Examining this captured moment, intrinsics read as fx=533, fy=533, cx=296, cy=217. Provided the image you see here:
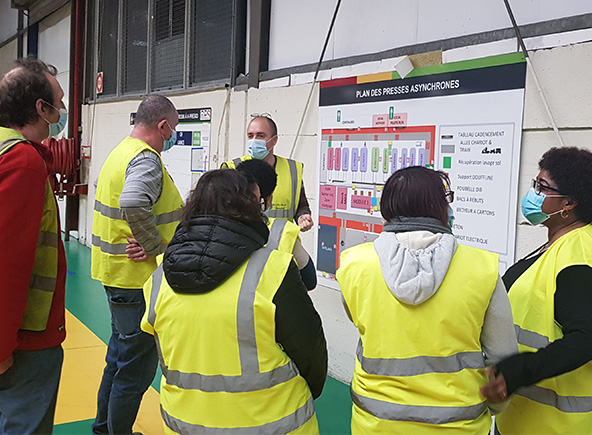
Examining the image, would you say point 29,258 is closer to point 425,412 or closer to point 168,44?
point 425,412

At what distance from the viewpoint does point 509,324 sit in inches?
53.6

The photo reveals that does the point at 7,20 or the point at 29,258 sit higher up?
the point at 7,20

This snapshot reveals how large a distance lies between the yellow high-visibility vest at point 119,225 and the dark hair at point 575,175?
1.60 meters

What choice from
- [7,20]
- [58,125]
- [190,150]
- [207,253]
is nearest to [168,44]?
[190,150]

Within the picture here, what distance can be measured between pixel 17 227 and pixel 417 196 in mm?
1121

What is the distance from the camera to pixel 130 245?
2387mm

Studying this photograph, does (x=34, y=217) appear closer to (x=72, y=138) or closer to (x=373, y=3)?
(x=373, y=3)

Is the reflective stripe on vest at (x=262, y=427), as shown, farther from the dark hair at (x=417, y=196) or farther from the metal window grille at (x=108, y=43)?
the metal window grille at (x=108, y=43)

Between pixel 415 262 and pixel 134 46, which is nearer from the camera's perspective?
pixel 415 262

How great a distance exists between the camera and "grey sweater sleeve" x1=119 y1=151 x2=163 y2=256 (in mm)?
2223

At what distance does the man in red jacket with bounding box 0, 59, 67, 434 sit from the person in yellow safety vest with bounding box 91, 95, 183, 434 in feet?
1.73

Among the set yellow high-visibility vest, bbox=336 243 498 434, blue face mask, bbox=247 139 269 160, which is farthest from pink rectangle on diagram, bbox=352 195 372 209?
yellow high-visibility vest, bbox=336 243 498 434

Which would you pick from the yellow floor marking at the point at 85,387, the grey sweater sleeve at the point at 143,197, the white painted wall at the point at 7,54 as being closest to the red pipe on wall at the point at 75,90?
the white painted wall at the point at 7,54

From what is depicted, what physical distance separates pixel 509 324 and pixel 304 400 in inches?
22.6
